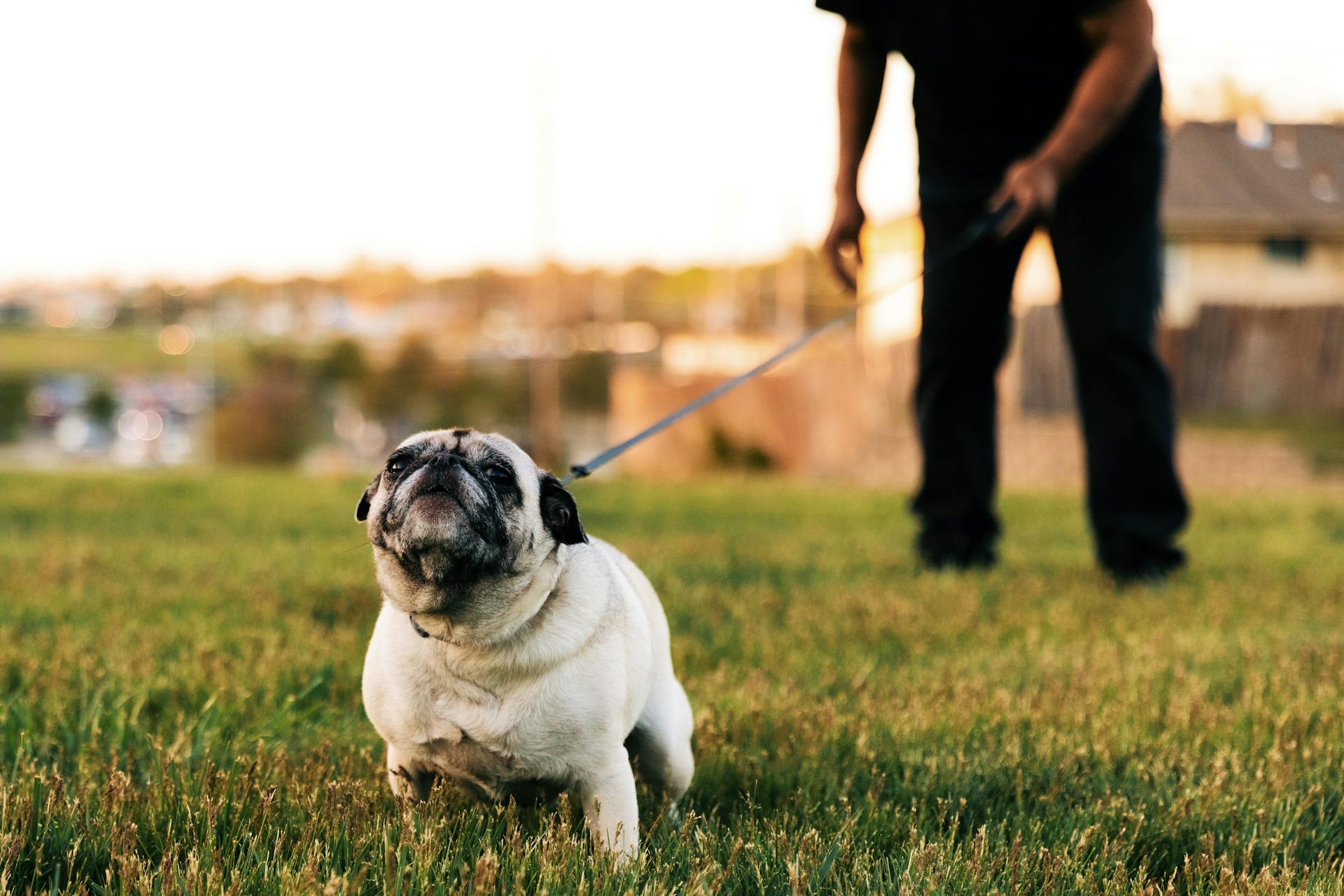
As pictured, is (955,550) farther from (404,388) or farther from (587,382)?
(404,388)

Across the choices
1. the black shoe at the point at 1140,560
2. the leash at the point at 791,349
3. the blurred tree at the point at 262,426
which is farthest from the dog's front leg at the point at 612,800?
the blurred tree at the point at 262,426

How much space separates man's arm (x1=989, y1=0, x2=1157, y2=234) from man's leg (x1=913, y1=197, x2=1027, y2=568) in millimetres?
878

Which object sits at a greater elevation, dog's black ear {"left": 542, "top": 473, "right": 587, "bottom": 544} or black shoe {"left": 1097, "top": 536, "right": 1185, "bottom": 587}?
dog's black ear {"left": 542, "top": 473, "right": 587, "bottom": 544}

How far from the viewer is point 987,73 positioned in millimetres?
5035

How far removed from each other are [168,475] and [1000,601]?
8788 millimetres

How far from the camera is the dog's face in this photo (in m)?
2.32

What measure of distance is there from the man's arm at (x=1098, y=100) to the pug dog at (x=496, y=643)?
2.67 m

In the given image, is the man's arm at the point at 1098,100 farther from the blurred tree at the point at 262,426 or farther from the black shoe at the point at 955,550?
the blurred tree at the point at 262,426

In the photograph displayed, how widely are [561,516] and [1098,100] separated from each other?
9.83ft

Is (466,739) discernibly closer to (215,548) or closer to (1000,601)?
(1000,601)

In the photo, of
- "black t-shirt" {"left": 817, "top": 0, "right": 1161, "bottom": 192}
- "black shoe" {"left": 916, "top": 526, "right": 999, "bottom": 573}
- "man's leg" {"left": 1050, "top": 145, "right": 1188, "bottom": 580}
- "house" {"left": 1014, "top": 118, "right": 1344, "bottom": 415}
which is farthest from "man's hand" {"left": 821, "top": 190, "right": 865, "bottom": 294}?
"house" {"left": 1014, "top": 118, "right": 1344, "bottom": 415}

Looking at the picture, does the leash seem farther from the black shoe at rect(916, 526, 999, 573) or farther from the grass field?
the black shoe at rect(916, 526, 999, 573)

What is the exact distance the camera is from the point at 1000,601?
5180 millimetres

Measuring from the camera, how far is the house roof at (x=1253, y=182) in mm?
20344
